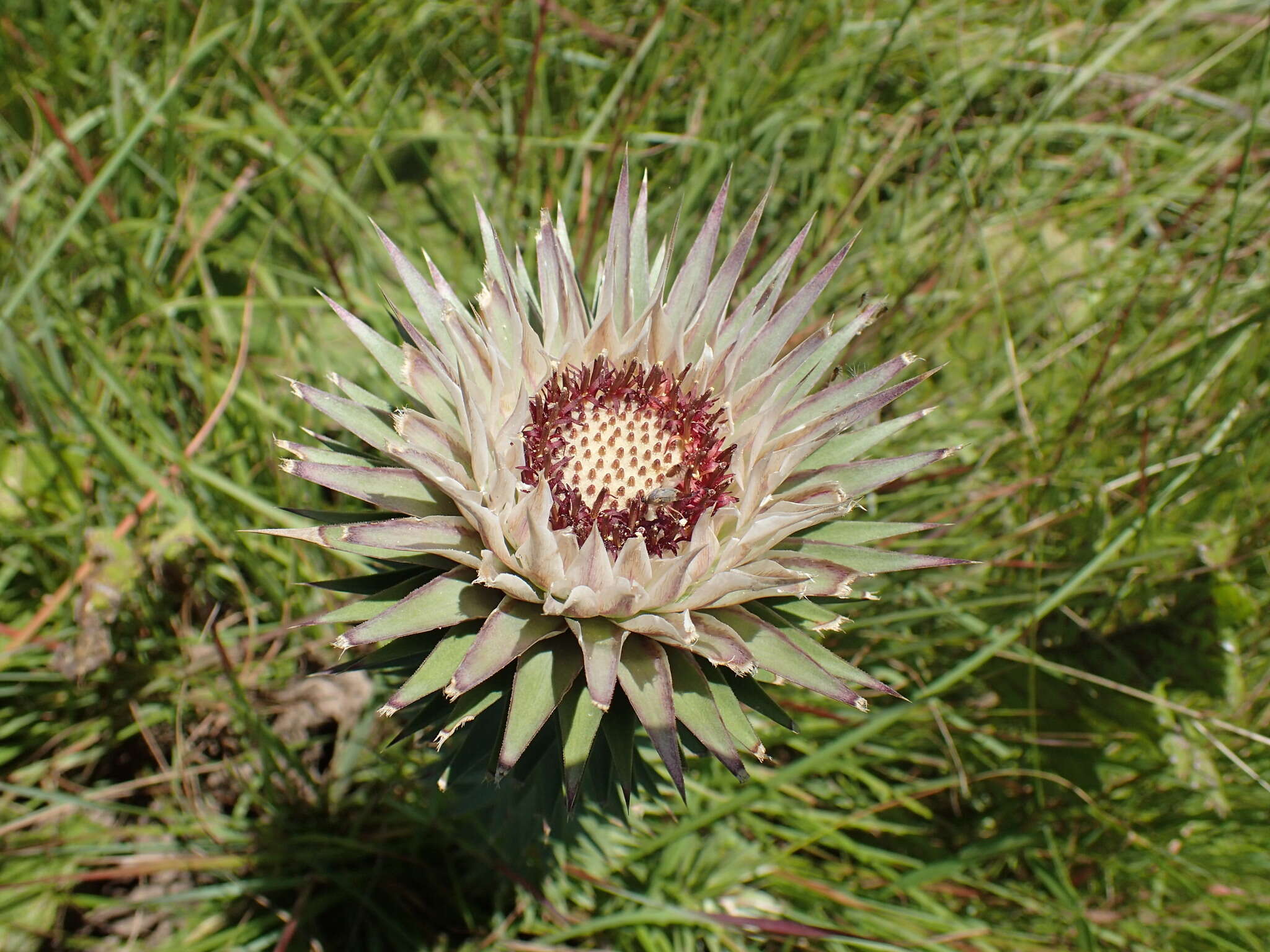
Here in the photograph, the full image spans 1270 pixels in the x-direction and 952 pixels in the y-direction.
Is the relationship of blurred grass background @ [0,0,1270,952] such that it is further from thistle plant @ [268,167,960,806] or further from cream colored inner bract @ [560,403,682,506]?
cream colored inner bract @ [560,403,682,506]

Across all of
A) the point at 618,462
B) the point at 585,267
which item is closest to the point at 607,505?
the point at 618,462

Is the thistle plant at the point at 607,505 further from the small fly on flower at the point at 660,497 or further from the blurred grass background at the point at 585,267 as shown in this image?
A: the blurred grass background at the point at 585,267

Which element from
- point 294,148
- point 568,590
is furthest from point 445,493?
point 294,148

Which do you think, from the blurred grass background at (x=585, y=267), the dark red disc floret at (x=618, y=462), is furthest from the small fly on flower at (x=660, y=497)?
the blurred grass background at (x=585, y=267)

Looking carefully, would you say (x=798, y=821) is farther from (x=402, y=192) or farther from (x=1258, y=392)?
(x=402, y=192)

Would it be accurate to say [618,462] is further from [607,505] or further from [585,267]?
[585,267]

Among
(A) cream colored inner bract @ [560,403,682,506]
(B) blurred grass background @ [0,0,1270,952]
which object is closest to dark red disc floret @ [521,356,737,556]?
(A) cream colored inner bract @ [560,403,682,506]
